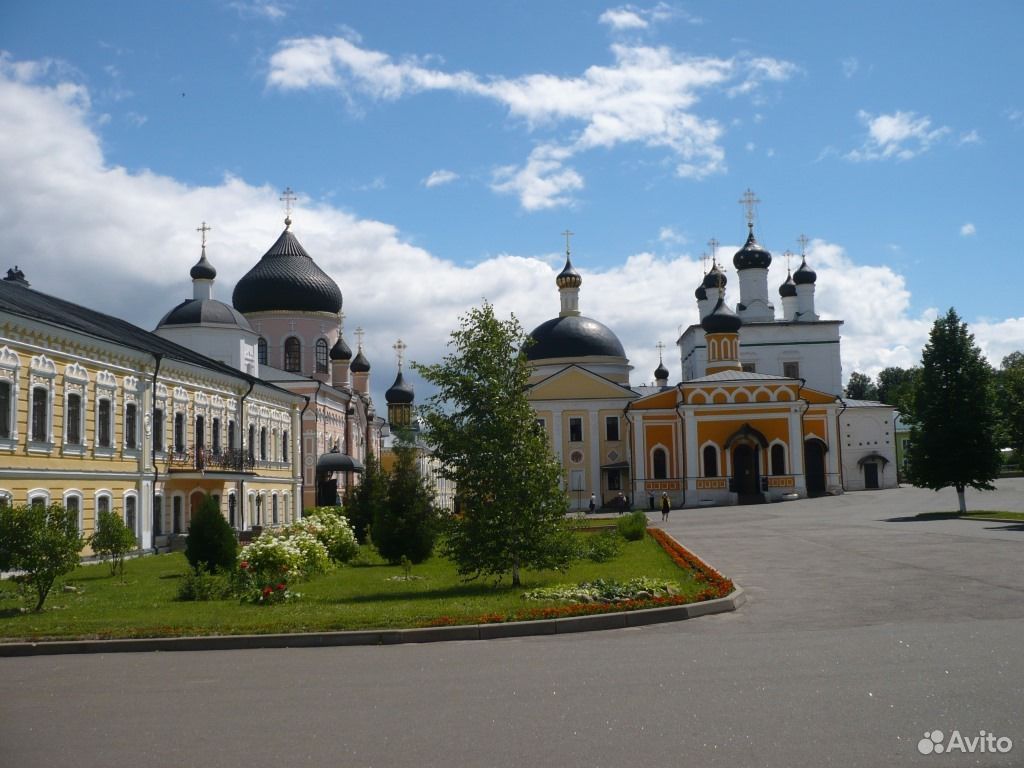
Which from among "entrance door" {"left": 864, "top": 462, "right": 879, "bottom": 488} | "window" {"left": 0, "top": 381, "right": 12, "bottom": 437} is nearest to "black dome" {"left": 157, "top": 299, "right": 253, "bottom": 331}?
"window" {"left": 0, "top": 381, "right": 12, "bottom": 437}

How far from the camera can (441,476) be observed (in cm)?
1823

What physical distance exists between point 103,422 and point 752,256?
178 ft

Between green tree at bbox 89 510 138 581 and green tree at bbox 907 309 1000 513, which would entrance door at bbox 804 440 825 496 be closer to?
green tree at bbox 907 309 1000 513

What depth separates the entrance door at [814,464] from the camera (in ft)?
190

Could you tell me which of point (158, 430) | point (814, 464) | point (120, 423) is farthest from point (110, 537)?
point (814, 464)

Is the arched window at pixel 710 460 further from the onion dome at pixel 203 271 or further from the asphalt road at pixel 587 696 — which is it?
the asphalt road at pixel 587 696

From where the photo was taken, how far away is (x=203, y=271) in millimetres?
45531

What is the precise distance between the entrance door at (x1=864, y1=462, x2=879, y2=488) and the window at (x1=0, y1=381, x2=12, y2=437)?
175 ft

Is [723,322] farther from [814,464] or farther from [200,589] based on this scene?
[200,589]

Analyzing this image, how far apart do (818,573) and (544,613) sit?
263 inches

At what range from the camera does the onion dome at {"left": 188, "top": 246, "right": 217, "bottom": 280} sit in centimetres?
4531

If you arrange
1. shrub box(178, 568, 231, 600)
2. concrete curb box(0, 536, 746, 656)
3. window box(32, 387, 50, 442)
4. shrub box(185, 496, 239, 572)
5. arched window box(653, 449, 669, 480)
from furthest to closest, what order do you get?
arched window box(653, 449, 669, 480) → window box(32, 387, 50, 442) → shrub box(185, 496, 239, 572) → shrub box(178, 568, 231, 600) → concrete curb box(0, 536, 746, 656)

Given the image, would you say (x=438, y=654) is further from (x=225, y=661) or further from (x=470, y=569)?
(x=470, y=569)

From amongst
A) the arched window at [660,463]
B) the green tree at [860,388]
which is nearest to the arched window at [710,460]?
the arched window at [660,463]
